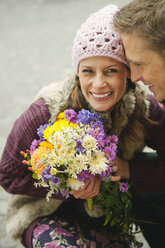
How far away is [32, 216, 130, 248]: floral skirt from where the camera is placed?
7.18ft

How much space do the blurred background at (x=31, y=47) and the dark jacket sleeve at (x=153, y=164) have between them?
1.65m

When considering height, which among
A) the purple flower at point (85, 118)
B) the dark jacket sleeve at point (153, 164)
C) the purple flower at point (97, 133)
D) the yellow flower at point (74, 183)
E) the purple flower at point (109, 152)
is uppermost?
the purple flower at point (85, 118)

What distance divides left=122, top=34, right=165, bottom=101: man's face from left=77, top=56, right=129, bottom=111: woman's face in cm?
10

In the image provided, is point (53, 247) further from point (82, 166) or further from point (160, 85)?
point (160, 85)

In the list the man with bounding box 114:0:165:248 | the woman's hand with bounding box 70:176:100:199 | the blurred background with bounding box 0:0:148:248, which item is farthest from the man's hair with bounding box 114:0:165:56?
the blurred background with bounding box 0:0:148:248

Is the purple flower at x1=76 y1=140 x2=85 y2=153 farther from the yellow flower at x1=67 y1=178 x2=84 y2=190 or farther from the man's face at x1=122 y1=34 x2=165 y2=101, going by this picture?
the man's face at x1=122 y1=34 x2=165 y2=101

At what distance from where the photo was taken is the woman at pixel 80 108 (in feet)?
6.49

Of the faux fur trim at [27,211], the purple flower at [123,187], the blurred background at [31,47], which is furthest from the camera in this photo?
the blurred background at [31,47]

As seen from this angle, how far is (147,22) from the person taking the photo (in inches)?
68.4

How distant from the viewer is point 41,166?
1.70 m

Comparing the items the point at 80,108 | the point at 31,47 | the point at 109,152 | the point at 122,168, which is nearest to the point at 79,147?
the point at 109,152

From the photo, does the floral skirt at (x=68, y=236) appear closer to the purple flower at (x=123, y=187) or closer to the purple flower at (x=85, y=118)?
the purple flower at (x=123, y=187)

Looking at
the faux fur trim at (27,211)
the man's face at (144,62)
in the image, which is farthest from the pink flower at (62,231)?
the man's face at (144,62)

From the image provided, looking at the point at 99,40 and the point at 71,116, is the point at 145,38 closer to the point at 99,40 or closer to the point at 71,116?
the point at 99,40
